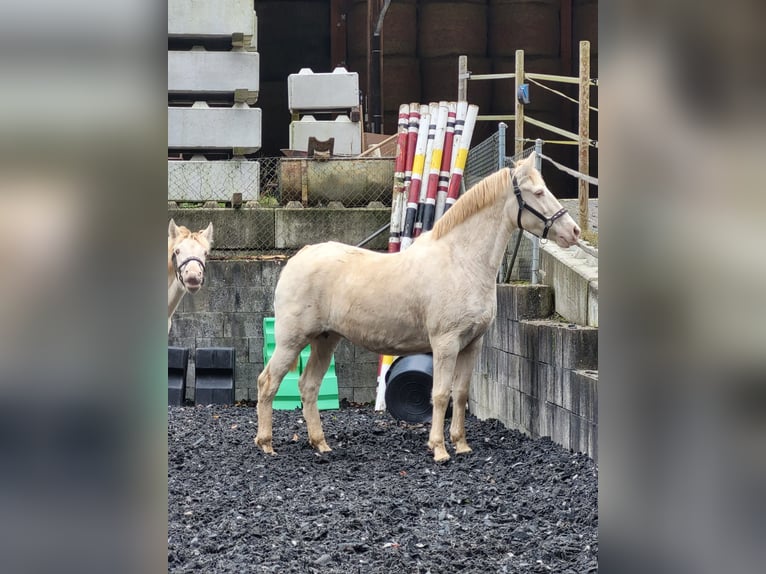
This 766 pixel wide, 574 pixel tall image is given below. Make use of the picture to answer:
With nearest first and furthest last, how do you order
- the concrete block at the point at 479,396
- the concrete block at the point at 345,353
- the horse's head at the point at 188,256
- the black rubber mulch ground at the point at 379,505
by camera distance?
the black rubber mulch ground at the point at 379,505
the horse's head at the point at 188,256
the concrete block at the point at 479,396
the concrete block at the point at 345,353

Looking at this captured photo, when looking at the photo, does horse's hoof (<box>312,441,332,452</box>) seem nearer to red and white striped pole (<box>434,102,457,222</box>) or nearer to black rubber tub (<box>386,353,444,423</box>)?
black rubber tub (<box>386,353,444,423</box>)

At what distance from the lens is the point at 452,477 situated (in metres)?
6.37

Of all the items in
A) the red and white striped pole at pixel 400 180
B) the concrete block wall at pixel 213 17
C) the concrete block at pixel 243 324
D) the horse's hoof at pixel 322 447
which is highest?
the concrete block wall at pixel 213 17

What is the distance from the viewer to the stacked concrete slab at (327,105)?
12.8m

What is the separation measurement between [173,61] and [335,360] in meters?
4.17

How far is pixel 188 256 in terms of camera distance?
8320mm

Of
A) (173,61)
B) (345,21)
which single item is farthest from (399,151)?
(345,21)

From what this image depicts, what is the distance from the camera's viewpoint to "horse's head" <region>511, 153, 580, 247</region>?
23.2 feet

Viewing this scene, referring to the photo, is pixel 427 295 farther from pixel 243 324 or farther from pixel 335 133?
pixel 335 133

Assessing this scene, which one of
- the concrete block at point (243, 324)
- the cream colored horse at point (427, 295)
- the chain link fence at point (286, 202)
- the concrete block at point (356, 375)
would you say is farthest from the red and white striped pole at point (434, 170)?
the cream colored horse at point (427, 295)

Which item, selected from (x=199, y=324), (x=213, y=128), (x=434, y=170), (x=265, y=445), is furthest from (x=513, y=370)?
(x=213, y=128)

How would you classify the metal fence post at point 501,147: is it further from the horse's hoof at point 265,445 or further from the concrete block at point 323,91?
the concrete block at point 323,91

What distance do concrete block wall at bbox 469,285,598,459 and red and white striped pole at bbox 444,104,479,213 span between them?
5.46 ft

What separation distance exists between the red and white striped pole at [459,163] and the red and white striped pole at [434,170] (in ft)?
0.52
